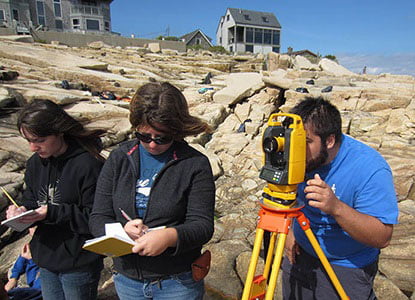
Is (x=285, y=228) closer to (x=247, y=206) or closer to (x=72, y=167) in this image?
(x=72, y=167)

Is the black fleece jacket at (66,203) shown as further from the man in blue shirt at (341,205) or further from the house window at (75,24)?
the house window at (75,24)

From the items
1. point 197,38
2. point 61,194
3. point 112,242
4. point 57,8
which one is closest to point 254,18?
point 197,38

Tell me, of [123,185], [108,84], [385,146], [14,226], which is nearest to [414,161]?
[385,146]

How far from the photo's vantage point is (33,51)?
15.9 m

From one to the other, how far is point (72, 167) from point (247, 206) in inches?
186

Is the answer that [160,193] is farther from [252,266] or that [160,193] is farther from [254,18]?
[254,18]

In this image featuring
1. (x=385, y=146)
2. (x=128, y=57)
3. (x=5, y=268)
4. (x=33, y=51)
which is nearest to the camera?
(x=5, y=268)

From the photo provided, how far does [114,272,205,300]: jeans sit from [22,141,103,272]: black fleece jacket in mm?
429

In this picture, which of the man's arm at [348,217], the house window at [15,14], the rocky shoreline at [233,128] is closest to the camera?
the man's arm at [348,217]

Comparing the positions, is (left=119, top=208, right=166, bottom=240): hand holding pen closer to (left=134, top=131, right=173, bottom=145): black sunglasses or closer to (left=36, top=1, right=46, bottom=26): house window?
(left=134, top=131, right=173, bottom=145): black sunglasses

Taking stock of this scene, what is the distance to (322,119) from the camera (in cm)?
166

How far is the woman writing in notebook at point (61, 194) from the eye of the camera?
196 centimetres

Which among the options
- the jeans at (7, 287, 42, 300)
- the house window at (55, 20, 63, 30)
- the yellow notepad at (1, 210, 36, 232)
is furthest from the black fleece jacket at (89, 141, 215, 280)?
the house window at (55, 20, 63, 30)

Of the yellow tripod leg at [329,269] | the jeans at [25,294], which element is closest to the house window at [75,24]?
the jeans at [25,294]
